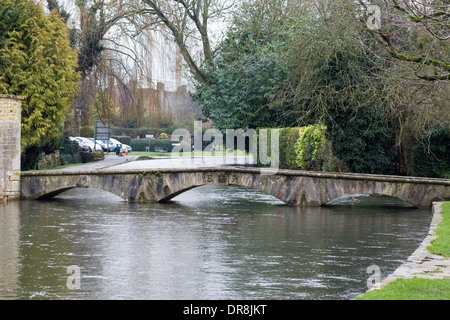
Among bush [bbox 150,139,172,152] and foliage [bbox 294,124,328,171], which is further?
bush [bbox 150,139,172,152]

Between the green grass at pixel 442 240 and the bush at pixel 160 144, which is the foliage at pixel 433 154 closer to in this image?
the green grass at pixel 442 240

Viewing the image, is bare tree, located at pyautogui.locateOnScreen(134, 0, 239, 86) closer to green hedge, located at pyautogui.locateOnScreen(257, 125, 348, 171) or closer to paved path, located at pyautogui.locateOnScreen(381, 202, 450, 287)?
green hedge, located at pyautogui.locateOnScreen(257, 125, 348, 171)

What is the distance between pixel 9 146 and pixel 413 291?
64.3 ft

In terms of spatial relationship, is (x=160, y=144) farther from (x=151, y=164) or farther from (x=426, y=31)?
(x=426, y=31)

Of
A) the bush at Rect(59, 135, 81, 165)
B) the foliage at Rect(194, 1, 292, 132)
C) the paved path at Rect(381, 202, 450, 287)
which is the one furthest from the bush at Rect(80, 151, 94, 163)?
the paved path at Rect(381, 202, 450, 287)

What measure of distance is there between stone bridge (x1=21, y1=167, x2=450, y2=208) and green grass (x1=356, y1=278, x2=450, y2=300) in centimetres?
1267

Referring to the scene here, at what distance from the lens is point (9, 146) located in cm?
2533

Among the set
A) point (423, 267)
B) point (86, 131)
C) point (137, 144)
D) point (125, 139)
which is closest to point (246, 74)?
point (423, 267)

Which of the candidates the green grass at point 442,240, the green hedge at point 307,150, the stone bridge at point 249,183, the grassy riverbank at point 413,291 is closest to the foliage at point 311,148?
the green hedge at point 307,150

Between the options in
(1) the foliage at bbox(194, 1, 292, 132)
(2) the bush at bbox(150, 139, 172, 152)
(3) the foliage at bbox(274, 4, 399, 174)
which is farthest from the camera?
(2) the bush at bbox(150, 139, 172, 152)

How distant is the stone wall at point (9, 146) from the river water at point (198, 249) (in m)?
1.09

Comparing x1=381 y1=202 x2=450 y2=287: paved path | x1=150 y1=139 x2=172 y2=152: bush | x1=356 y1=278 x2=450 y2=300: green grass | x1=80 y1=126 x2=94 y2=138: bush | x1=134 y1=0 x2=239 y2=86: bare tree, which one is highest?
x1=134 y1=0 x2=239 y2=86: bare tree

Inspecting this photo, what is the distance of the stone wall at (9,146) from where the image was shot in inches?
982

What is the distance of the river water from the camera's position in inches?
430
